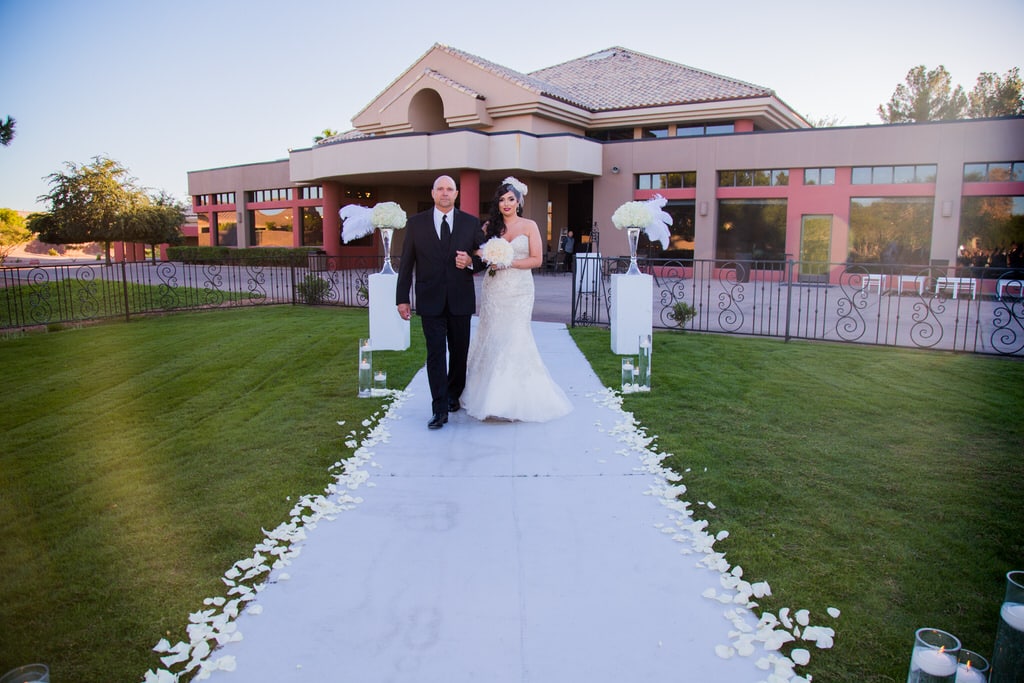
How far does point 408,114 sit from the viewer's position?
96.6 ft

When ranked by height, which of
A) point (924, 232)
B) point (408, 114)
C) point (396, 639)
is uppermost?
point (408, 114)

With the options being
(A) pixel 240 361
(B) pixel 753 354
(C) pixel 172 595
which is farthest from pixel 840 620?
(A) pixel 240 361

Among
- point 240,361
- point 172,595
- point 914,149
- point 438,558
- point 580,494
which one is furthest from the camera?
point 914,149

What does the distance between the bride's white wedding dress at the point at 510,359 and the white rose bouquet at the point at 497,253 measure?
0.25m

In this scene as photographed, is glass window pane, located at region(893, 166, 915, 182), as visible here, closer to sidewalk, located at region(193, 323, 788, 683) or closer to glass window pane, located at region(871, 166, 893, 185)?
glass window pane, located at region(871, 166, 893, 185)

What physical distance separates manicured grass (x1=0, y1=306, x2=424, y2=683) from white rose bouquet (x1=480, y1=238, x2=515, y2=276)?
1.93m

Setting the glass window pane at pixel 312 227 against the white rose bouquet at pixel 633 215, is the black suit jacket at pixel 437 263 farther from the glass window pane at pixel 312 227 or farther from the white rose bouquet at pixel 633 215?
the glass window pane at pixel 312 227

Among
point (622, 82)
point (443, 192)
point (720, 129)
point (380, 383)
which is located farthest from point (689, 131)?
point (443, 192)

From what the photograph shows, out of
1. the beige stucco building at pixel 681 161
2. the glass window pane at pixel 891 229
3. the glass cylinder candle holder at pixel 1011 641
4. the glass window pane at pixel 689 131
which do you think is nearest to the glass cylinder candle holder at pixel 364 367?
the glass cylinder candle holder at pixel 1011 641

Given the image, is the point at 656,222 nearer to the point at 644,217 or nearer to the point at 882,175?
the point at 644,217

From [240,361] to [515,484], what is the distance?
A: 240 inches

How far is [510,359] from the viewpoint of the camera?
6555 mm

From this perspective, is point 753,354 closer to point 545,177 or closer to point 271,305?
point 271,305

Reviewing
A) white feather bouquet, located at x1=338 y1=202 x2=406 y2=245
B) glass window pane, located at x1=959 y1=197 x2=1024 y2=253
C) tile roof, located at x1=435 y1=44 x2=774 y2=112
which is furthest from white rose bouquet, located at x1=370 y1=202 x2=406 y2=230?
glass window pane, located at x1=959 y1=197 x2=1024 y2=253
